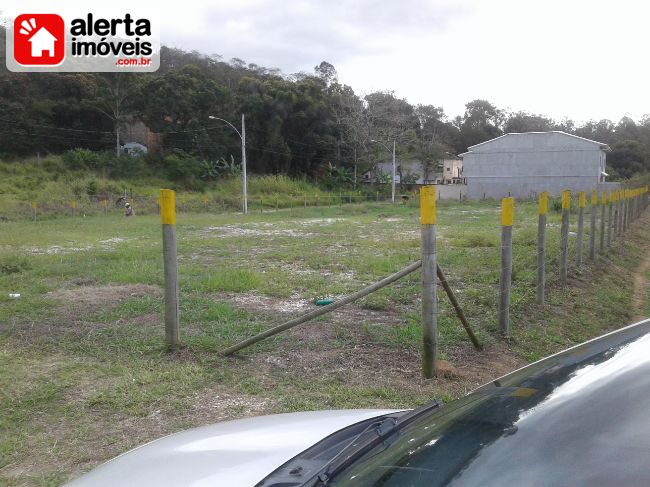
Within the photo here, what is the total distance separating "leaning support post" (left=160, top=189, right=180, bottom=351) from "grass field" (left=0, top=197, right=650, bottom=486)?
247mm

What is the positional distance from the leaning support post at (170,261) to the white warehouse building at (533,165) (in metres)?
44.7

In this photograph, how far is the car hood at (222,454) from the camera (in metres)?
1.77

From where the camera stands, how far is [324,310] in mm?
4688

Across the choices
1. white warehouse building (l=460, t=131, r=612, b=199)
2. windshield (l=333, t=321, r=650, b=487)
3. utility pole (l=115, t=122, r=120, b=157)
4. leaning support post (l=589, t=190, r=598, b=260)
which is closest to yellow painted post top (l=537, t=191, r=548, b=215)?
leaning support post (l=589, t=190, r=598, b=260)

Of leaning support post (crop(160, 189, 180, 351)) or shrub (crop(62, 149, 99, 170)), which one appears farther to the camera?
shrub (crop(62, 149, 99, 170))

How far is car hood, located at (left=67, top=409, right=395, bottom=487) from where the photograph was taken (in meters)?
1.77

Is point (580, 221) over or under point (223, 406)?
over

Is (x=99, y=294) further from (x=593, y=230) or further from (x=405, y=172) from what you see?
(x=405, y=172)

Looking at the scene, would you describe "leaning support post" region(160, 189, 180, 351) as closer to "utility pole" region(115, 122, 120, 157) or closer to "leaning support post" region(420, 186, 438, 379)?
"leaning support post" region(420, 186, 438, 379)

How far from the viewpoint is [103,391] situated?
4.27 meters

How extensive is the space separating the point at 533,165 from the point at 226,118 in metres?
28.0

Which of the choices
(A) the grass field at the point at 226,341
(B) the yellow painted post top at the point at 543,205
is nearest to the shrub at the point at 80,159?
(A) the grass field at the point at 226,341

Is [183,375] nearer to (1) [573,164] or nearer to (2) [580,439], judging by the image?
(2) [580,439]

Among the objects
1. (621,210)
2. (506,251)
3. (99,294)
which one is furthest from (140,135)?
(506,251)
